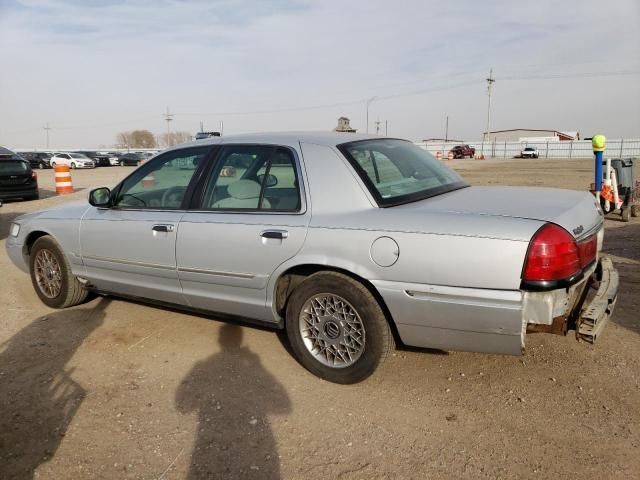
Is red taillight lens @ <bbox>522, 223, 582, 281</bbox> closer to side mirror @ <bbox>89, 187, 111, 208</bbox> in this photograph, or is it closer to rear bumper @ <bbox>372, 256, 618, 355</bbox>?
rear bumper @ <bbox>372, 256, 618, 355</bbox>

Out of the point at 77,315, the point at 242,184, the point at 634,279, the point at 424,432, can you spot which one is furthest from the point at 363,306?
the point at 634,279

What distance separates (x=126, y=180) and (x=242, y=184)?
1.28 meters

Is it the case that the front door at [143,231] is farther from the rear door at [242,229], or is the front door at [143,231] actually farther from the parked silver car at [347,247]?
the rear door at [242,229]

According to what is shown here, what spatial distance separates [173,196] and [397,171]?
1.75 m

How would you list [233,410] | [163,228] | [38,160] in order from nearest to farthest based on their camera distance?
[233,410]
[163,228]
[38,160]

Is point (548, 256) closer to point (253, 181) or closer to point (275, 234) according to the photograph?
point (275, 234)

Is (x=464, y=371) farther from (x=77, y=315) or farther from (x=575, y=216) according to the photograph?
(x=77, y=315)

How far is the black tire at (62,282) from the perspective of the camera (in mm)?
4660

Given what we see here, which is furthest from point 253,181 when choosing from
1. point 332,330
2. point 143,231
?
point 332,330

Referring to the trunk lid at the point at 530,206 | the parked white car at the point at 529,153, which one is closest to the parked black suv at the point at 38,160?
the trunk lid at the point at 530,206

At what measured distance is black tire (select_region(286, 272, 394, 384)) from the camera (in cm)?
306

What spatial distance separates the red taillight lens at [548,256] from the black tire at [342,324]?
91 cm

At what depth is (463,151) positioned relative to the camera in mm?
56969

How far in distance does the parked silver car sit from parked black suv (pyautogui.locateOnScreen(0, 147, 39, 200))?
9701 millimetres
